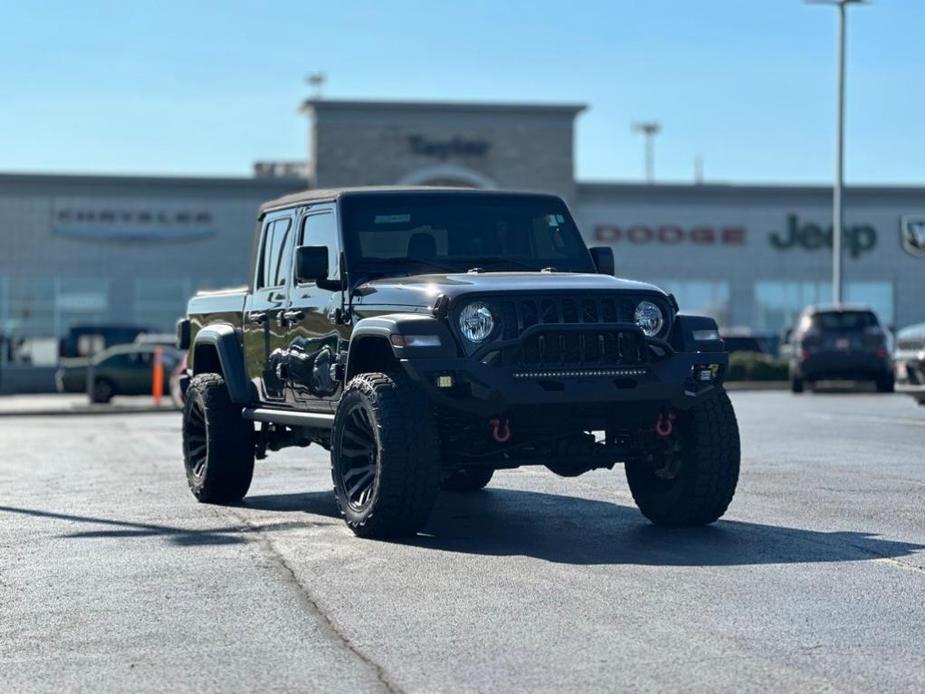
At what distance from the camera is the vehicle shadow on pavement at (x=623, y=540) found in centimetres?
893

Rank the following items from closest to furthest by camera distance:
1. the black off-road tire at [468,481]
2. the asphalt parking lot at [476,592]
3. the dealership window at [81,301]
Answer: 1. the asphalt parking lot at [476,592]
2. the black off-road tire at [468,481]
3. the dealership window at [81,301]

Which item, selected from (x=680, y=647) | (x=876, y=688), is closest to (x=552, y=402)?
(x=680, y=647)

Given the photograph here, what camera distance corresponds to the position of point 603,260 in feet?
37.9

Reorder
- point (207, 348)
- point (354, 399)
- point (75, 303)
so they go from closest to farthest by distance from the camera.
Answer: point (354, 399), point (207, 348), point (75, 303)

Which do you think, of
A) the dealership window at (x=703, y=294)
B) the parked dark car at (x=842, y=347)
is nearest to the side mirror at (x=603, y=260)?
the parked dark car at (x=842, y=347)

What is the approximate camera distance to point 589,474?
14547 millimetres

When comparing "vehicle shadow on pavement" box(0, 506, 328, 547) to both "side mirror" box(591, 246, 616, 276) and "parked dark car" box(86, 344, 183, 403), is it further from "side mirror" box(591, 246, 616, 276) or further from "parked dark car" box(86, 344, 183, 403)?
"parked dark car" box(86, 344, 183, 403)

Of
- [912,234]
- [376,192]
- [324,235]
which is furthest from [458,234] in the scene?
[912,234]

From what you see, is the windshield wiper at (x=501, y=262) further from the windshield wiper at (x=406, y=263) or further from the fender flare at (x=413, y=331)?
the fender flare at (x=413, y=331)

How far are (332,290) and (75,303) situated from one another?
4750cm

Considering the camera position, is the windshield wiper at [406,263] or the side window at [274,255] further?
the side window at [274,255]

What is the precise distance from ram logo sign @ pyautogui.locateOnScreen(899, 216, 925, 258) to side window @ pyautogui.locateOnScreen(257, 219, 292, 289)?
2066 inches

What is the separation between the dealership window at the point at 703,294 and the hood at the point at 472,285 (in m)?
50.9

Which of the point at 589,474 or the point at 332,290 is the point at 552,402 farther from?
the point at 589,474
